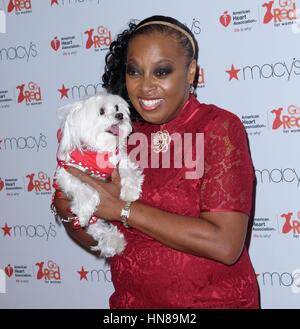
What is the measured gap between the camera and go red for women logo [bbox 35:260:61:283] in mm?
3482

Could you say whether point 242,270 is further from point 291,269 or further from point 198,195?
point 291,269

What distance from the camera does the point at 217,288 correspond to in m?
1.83

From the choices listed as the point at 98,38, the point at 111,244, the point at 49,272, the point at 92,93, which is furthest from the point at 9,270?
the point at 111,244

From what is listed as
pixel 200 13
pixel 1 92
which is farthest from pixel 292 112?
pixel 1 92

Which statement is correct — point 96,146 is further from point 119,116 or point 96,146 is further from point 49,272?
point 49,272

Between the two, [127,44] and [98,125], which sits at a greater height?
[127,44]

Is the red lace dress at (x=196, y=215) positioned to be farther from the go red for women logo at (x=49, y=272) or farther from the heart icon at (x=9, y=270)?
→ the heart icon at (x=9, y=270)

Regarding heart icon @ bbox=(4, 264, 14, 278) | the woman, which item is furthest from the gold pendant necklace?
heart icon @ bbox=(4, 264, 14, 278)

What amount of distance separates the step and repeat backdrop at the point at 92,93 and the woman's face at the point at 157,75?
1043 mm

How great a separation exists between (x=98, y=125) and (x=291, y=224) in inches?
49.5

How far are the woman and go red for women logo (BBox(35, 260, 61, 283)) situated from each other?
1522mm

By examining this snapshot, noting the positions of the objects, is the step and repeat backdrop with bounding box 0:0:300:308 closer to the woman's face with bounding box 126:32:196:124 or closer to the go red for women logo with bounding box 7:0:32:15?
the go red for women logo with bounding box 7:0:32:15

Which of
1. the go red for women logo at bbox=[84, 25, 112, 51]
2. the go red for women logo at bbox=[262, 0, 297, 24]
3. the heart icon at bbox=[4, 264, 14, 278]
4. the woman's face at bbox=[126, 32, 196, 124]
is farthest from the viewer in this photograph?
the heart icon at bbox=[4, 264, 14, 278]

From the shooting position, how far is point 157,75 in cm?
188
